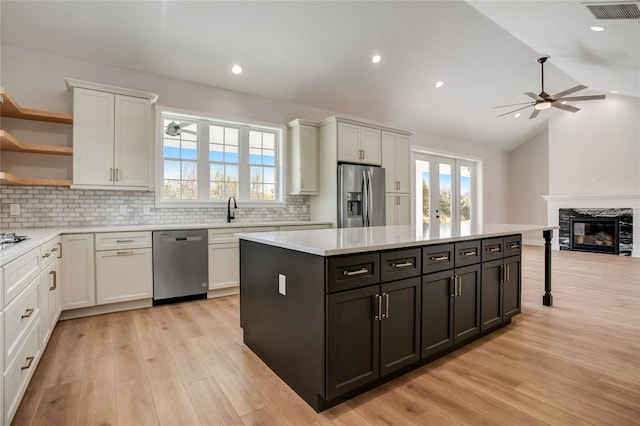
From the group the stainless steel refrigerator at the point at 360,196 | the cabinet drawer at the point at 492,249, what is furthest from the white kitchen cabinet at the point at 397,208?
the cabinet drawer at the point at 492,249

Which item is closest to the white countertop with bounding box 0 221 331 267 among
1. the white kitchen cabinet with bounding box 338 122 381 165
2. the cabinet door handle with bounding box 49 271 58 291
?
the cabinet door handle with bounding box 49 271 58 291

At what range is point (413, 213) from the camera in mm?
7297

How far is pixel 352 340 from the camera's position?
1.81 metres

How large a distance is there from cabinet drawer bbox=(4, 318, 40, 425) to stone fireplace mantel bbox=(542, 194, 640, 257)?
9538 mm

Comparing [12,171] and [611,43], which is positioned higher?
[611,43]

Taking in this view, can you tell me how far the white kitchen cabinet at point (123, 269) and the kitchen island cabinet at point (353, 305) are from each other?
5.26ft

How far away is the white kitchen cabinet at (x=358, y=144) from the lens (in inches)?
193

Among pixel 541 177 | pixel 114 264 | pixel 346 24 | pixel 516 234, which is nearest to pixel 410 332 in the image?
pixel 516 234

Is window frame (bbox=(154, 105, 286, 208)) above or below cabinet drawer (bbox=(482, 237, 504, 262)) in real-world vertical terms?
above

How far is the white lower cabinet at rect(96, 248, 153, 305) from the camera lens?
334cm

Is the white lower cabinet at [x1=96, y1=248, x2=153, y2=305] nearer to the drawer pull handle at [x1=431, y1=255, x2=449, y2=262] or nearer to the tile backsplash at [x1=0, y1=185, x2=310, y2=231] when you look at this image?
the tile backsplash at [x1=0, y1=185, x2=310, y2=231]

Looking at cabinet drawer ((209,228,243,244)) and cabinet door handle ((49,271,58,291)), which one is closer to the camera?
cabinet door handle ((49,271,58,291))

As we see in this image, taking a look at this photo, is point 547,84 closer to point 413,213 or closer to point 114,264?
point 413,213

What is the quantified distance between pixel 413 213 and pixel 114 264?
578 cm
